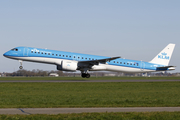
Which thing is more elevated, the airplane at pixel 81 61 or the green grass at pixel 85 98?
the airplane at pixel 81 61

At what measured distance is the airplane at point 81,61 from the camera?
43.6 metres

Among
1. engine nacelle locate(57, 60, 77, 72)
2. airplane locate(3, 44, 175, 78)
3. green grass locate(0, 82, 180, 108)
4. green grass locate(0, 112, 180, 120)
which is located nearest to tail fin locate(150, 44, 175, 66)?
airplane locate(3, 44, 175, 78)

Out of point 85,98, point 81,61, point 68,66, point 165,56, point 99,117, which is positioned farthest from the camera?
point 165,56

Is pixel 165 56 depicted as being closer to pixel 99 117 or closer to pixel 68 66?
pixel 68 66

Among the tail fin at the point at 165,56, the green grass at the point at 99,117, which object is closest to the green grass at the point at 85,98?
the green grass at the point at 99,117

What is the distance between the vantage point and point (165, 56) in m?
53.4

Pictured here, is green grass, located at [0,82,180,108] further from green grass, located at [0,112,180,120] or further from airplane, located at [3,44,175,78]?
airplane, located at [3,44,175,78]

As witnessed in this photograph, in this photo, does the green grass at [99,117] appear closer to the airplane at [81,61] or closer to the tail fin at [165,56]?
the airplane at [81,61]

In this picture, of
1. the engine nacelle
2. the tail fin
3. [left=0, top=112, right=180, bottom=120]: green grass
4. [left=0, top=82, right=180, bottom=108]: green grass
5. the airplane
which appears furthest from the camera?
the tail fin

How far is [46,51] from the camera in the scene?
44094 millimetres

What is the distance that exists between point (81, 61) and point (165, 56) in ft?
63.6

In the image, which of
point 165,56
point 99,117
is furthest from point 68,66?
point 99,117

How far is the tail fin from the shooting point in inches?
2089

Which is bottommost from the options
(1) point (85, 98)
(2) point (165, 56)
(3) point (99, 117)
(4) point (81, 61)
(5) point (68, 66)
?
(3) point (99, 117)
